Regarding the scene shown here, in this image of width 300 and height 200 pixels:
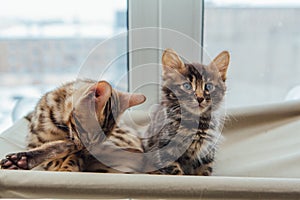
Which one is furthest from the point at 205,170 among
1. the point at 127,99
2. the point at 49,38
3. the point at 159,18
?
the point at 49,38

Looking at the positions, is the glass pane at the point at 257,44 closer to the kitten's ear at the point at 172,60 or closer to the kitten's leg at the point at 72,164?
the kitten's ear at the point at 172,60

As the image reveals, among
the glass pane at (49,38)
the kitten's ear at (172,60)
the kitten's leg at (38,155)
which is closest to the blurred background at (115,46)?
the glass pane at (49,38)

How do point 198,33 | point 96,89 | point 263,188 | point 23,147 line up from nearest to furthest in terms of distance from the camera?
point 263,188 < point 96,89 < point 23,147 < point 198,33

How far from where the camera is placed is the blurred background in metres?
1.17

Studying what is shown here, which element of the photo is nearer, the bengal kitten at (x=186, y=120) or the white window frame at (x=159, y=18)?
the bengal kitten at (x=186, y=120)

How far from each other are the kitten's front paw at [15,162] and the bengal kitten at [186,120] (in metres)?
0.22

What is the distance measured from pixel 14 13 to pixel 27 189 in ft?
2.61

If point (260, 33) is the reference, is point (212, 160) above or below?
below

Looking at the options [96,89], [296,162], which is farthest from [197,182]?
[296,162]

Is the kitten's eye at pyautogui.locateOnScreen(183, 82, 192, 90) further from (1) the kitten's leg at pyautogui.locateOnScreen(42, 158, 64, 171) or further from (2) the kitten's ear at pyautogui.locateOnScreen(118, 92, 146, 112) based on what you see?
(1) the kitten's leg at pyautogui.locateOnScreen(42, 158, 64, 171)

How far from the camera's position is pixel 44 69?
1240mm

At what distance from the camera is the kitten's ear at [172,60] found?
0.72 meters

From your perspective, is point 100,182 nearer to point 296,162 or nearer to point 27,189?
point 27,189

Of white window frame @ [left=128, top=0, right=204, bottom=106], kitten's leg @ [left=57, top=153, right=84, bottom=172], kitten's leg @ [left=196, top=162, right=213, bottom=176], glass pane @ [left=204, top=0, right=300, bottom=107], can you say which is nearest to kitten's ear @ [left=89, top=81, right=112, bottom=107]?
kitten's leg @ [left=57, top=153, right=84, bottom=172]
